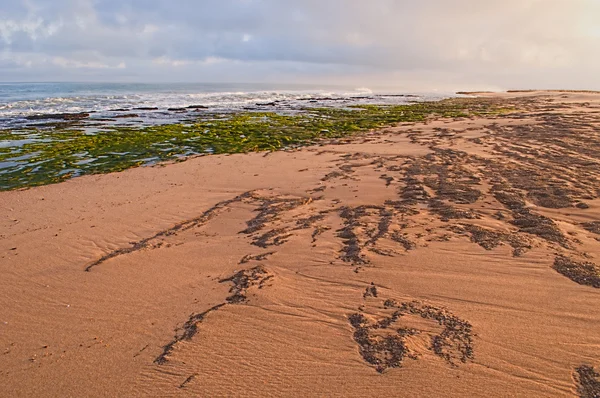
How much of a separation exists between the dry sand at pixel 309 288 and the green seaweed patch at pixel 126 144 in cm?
219

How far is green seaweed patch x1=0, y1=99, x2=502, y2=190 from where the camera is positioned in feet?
31.9

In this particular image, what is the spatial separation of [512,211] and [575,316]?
8.64 feet

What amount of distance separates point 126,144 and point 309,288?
10910mm

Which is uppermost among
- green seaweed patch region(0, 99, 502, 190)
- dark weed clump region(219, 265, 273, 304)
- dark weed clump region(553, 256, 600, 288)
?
green seaweed patch region(0, 99, 502, 190)

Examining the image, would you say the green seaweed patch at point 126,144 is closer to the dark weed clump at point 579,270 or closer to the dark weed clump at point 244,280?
the dark weed clump at point 244,280

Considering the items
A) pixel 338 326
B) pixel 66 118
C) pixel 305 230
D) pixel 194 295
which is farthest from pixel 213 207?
pixel 66 118

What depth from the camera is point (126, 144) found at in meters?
12.9

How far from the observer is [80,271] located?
4.50 m

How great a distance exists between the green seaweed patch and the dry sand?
7.18 feet

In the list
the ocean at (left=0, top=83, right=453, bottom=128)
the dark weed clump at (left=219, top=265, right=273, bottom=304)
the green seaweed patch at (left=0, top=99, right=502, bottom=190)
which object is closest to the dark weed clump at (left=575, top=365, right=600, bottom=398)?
the dark weed clump at (left=219, top=265, right=273, bottom=304)

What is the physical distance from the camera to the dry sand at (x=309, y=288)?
2.79 m

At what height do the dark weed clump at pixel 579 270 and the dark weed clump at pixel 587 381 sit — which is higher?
the dark weed clump at pixel 579 270

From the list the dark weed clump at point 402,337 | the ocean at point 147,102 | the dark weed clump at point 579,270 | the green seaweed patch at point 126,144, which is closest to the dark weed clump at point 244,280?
the dark weed clump at point 402,337

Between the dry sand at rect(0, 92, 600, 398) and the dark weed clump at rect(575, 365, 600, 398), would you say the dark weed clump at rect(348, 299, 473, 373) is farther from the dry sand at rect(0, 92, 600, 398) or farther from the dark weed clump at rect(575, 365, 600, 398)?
the dark weed clump at rect(575, 365, 600, 398)
